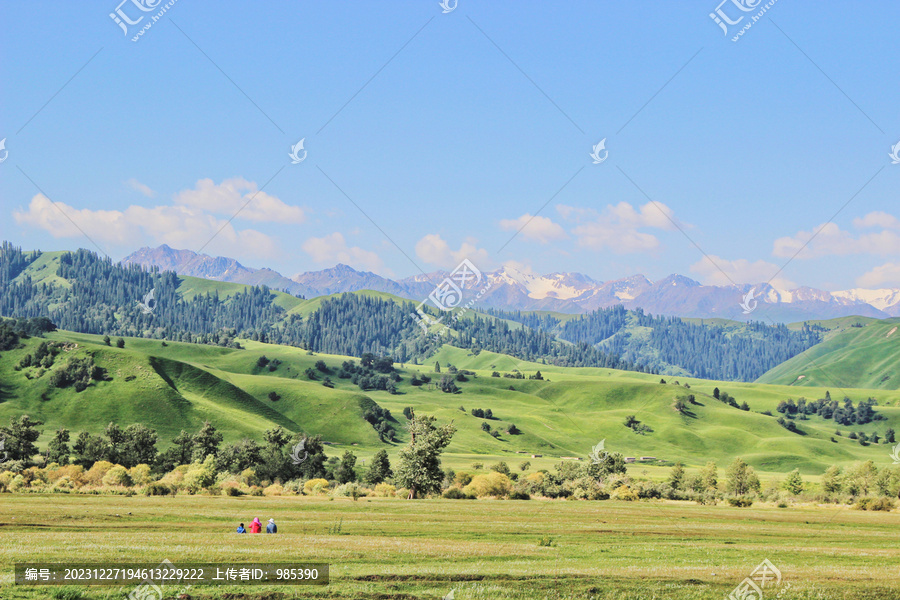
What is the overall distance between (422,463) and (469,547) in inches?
1845

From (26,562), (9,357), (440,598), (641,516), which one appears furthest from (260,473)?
(9,357)

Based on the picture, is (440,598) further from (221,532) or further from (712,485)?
(712,485)

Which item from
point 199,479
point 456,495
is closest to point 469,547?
point 456,495

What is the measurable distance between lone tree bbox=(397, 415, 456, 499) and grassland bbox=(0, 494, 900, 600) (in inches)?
742

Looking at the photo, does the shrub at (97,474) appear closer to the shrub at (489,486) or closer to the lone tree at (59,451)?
the lone tree at (59,451)

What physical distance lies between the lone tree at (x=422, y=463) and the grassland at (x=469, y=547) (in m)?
18.9

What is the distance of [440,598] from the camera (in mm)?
23219

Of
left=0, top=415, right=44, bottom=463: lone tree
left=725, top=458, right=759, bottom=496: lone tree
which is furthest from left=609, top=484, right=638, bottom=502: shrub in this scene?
left=0, top=415, right=44, bottom=463: lone tree

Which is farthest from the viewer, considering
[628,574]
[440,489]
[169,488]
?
[440,489]

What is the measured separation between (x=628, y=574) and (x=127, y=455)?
104 metres

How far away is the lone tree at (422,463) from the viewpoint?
269ft

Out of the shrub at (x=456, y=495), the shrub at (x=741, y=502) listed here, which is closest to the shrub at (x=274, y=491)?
the shrub at (x=456, y=495)

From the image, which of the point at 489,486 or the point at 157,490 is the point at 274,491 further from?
the point at 489,486

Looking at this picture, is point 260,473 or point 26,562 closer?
point 26,562
